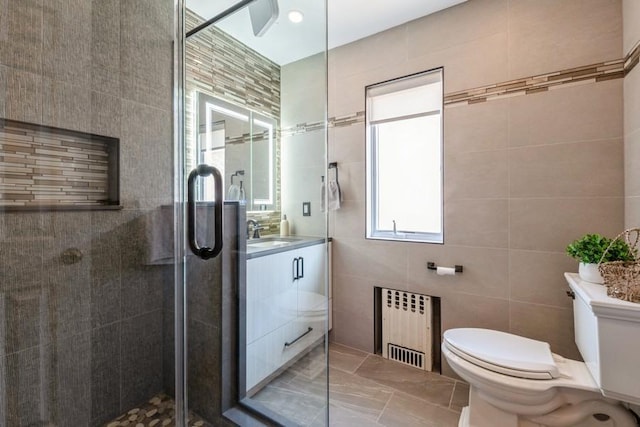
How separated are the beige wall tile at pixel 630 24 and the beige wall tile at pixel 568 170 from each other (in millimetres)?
446

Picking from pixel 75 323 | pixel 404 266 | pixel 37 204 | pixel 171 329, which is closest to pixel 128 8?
pixel 37 204

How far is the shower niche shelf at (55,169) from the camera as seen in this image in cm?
100

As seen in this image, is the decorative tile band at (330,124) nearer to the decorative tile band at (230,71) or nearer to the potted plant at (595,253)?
the decorative tile band at (230,71)

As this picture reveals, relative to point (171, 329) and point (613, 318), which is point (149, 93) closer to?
point (171, 329)

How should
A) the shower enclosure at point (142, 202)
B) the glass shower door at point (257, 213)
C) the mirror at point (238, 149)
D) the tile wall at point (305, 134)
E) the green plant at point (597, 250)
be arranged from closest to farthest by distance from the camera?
the shower enclosure at point (142, 202)
the green plant at point (597, 250)
the glass shower door at point (257, 213)
the mirror at point (238, 149)
the tile wall at point (305, 134)

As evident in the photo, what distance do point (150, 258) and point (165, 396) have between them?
0.69 m

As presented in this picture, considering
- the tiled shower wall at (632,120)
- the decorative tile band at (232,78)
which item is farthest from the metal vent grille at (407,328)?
the tiled shower wall at (632,120)

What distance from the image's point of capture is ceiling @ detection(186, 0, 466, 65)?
1686 millimetres

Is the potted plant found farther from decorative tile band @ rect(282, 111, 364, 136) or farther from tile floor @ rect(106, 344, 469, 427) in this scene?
decorative tile band @ rect(282, 111, 364, 136)

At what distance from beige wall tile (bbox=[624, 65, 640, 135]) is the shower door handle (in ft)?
6.15

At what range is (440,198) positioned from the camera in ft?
6.29

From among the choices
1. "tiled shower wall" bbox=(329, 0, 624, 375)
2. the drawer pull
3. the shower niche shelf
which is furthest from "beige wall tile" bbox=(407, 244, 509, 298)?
the shower niche shelf

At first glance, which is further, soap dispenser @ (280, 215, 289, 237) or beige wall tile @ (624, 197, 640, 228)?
soap dispenser @ (280, 215, 289, 237)

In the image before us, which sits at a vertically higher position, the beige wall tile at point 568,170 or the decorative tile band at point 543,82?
the decorative tile band at point 543,82
